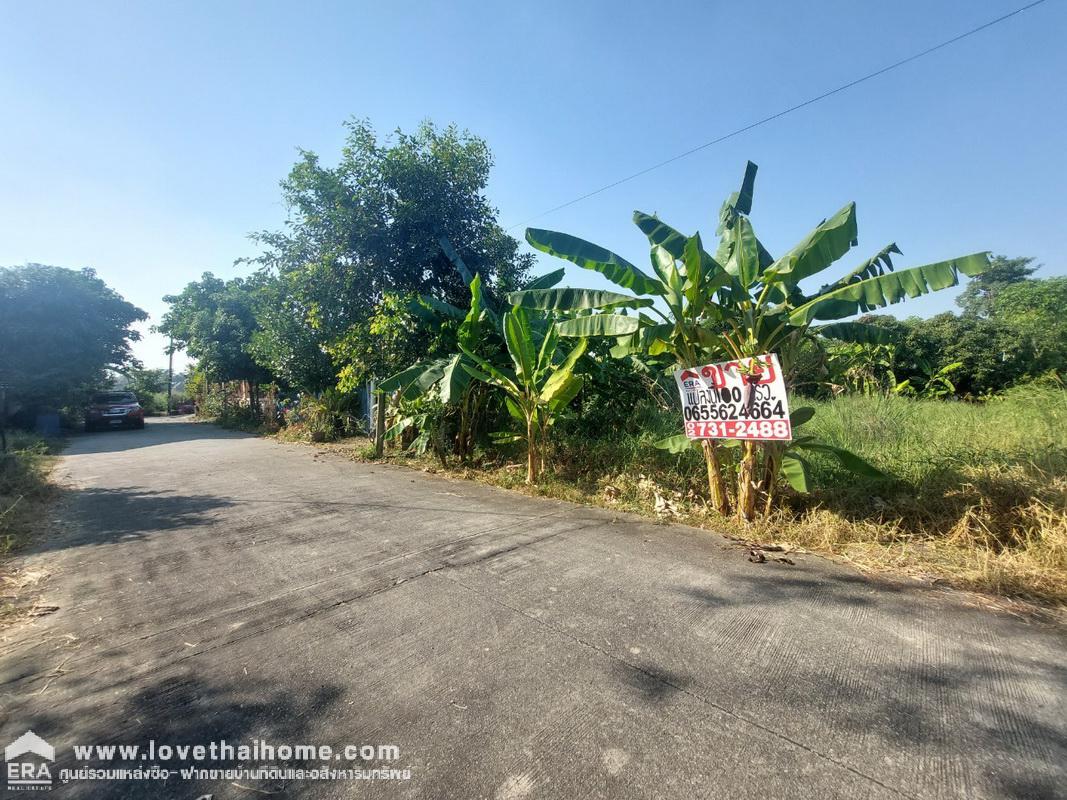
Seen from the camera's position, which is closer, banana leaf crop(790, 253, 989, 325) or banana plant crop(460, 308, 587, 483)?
banana leaf crop(790, 253, 989, 325)

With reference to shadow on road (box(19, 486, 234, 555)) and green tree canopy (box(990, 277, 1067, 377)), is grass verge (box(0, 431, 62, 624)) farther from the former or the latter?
green tree canopy (box(990, 277, 1067, 377))

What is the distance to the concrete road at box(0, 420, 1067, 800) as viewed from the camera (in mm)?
1710

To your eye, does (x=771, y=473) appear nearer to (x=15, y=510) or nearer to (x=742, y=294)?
(x=742, y=294)

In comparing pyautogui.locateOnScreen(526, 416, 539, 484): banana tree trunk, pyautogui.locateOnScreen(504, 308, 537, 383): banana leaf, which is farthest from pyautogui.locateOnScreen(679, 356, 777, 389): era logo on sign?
pyautogui.locateOnScreen(526, 416, 539, 484): banana tree trunk

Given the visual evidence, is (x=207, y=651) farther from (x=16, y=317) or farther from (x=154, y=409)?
(x=154, y=409)

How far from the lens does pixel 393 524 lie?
16.0 feet

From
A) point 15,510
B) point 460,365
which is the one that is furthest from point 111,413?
point 460,365

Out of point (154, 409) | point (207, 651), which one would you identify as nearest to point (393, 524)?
point (207, 651)

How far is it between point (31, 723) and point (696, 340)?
5160mm

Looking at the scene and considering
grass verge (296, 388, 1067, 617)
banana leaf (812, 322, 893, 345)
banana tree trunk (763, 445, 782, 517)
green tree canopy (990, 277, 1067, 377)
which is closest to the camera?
grass verge (296, 388, 1067, 617)

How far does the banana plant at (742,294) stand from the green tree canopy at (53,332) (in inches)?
770

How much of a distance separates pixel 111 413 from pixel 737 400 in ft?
74.5

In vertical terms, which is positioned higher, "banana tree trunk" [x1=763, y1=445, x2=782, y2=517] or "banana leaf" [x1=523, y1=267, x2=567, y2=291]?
"banana leaf" [x1=523, y1=267, x2=567, y2=291]

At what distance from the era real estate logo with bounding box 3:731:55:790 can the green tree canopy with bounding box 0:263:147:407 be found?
62.3 ft
